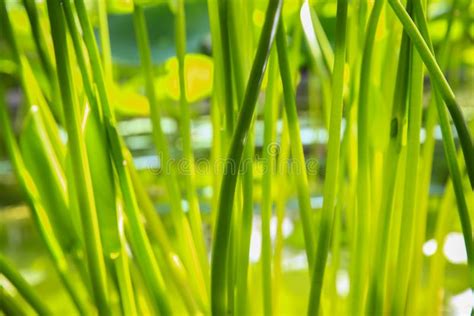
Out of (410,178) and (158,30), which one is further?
(158,30)

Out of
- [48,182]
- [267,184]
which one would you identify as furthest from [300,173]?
[48,182]

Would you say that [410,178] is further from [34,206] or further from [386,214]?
[34,206]

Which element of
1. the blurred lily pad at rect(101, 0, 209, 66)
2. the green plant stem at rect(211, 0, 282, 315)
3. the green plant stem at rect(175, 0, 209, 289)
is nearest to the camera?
the green plant stem at rect(211, 0, 282, 315)

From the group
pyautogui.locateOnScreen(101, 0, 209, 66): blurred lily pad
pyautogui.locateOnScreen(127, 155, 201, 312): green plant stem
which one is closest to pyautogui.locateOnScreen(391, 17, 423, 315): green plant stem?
pyautogui.locateOnScreen(127, 155, 201, 312): green plant stem

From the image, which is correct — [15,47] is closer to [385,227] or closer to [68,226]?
[68,226]

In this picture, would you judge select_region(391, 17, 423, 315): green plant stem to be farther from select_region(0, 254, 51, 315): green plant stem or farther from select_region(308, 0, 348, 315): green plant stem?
select_region(0, 254, 51, 315): green plant stem

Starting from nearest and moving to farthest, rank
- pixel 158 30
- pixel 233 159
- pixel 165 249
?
pixel 233 159, pixel 165 249, pixel 158 30
